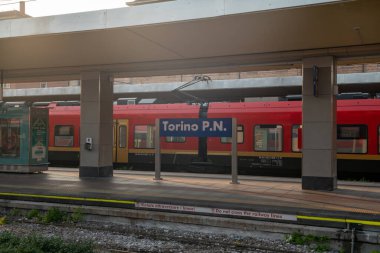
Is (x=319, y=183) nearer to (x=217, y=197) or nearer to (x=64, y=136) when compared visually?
(x=217, y=197)

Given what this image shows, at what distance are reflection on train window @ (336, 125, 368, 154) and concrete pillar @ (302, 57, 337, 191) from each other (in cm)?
436

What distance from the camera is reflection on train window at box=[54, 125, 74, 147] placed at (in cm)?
2173

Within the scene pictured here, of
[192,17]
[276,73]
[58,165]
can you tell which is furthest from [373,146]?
[276,73]

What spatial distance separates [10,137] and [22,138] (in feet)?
1.94

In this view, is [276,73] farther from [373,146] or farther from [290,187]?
[290,187]

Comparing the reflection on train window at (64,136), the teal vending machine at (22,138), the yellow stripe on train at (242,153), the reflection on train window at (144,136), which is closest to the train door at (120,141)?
the yellow stripe on train at (242,153)

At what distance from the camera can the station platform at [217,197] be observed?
29.0 ft

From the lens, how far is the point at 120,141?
68.0 ft

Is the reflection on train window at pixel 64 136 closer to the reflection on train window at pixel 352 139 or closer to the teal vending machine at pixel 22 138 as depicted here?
the teal vending machine at pixel 22 138

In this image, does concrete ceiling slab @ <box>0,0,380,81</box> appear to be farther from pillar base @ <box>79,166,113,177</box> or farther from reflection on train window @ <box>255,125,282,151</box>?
reflection on train window @ <box>255,125,282,151</box>

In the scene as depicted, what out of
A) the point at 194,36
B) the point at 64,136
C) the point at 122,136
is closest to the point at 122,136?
the point at 122,136

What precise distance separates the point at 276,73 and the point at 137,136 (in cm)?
1794

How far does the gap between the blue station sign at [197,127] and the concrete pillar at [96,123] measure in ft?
6.82

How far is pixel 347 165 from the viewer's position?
16531 mm
